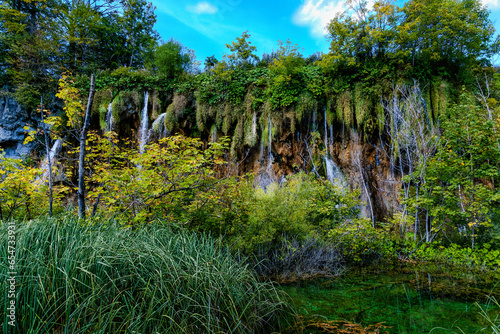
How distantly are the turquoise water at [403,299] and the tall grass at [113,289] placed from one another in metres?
1.44

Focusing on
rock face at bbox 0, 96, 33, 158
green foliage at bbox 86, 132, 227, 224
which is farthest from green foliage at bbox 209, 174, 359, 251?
rock face at bbox 0, 96, 33, 158

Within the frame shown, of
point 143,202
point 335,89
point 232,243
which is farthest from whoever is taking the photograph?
point 335,89

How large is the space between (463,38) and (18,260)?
48.8 feet

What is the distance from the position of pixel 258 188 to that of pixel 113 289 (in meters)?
5.24

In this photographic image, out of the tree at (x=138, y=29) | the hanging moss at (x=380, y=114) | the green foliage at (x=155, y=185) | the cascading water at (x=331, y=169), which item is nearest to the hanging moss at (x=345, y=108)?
the cascading water at (x=331, y=169)

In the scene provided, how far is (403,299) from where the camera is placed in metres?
4.17

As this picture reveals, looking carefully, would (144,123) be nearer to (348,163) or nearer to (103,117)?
(103,117)

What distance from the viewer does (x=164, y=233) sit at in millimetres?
3484

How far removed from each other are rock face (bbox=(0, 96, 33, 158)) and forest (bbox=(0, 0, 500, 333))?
77 mm

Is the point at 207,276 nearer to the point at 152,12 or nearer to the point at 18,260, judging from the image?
the point at 18,260

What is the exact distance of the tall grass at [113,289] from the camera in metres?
1.92

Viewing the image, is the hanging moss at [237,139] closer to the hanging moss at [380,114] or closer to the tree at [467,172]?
the hanging moss at [380,114]

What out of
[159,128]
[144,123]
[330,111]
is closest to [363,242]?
[330,111]

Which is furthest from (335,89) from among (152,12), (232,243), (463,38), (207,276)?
(152,12)
